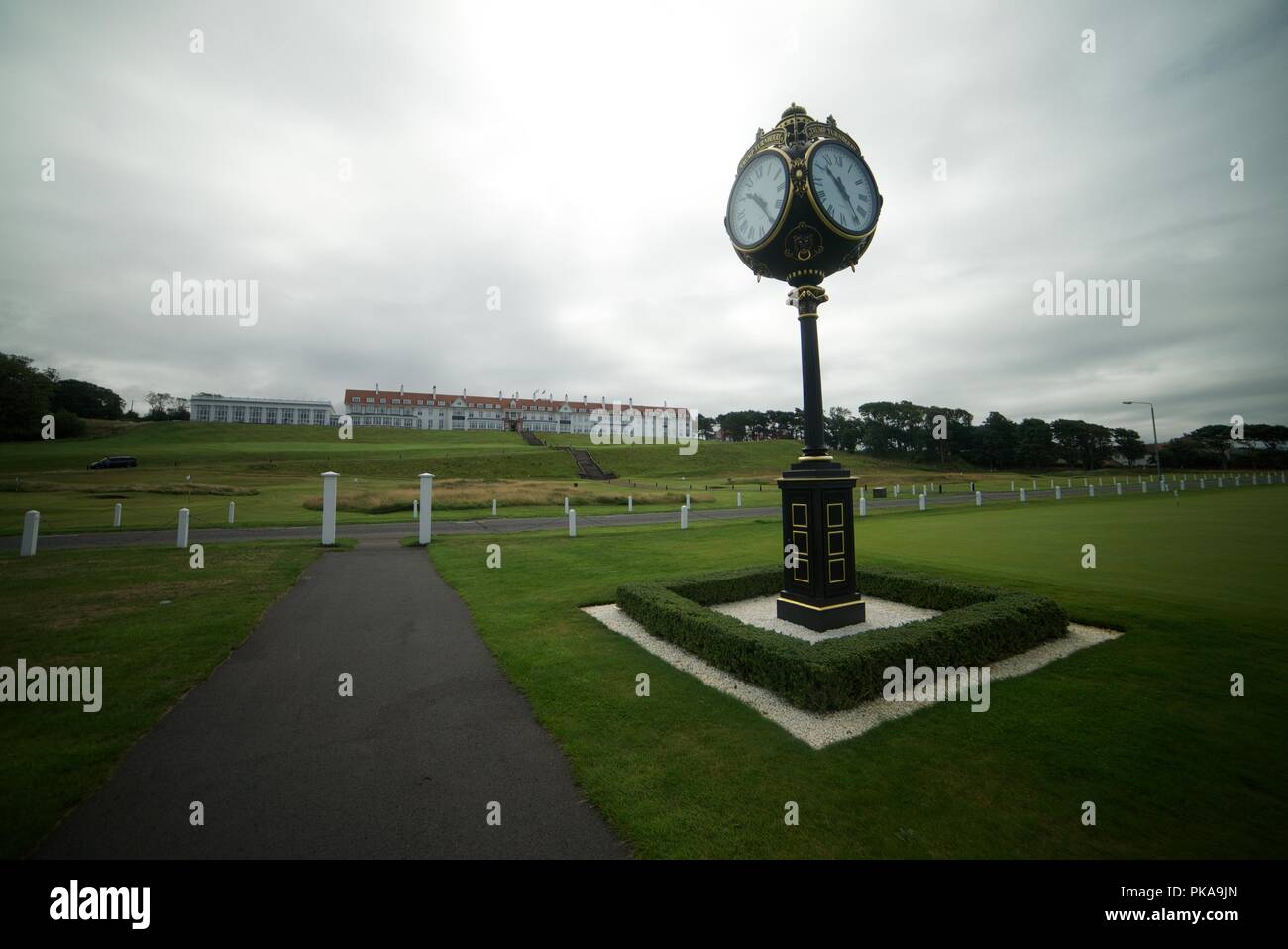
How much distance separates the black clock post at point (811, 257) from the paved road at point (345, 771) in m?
5.15

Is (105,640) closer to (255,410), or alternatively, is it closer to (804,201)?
(804,201)

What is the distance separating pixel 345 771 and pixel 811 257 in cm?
931

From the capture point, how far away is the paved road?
3574 mm

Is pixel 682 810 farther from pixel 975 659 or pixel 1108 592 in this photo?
pixel 1108 592

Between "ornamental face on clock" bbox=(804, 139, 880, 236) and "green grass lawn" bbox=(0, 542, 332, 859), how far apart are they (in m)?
10.8

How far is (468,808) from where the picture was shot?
13.0 feet

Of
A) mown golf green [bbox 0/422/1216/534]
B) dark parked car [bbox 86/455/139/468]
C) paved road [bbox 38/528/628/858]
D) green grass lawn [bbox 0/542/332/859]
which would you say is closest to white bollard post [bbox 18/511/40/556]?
green grass lawn [bbox 0/542/332/859]

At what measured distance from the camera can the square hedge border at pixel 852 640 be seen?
18.9ft

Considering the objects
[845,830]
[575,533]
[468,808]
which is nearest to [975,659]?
[845,830]

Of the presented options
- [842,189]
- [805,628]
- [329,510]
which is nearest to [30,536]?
[329,510]

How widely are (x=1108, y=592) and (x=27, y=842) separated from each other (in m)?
14.6

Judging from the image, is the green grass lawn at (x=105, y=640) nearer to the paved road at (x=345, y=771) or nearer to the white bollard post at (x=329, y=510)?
the paved road at (x=345, y=771)

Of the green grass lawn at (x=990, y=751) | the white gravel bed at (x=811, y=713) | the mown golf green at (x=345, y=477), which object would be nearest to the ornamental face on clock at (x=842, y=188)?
the white gravel bed at (x=811, y=713)
